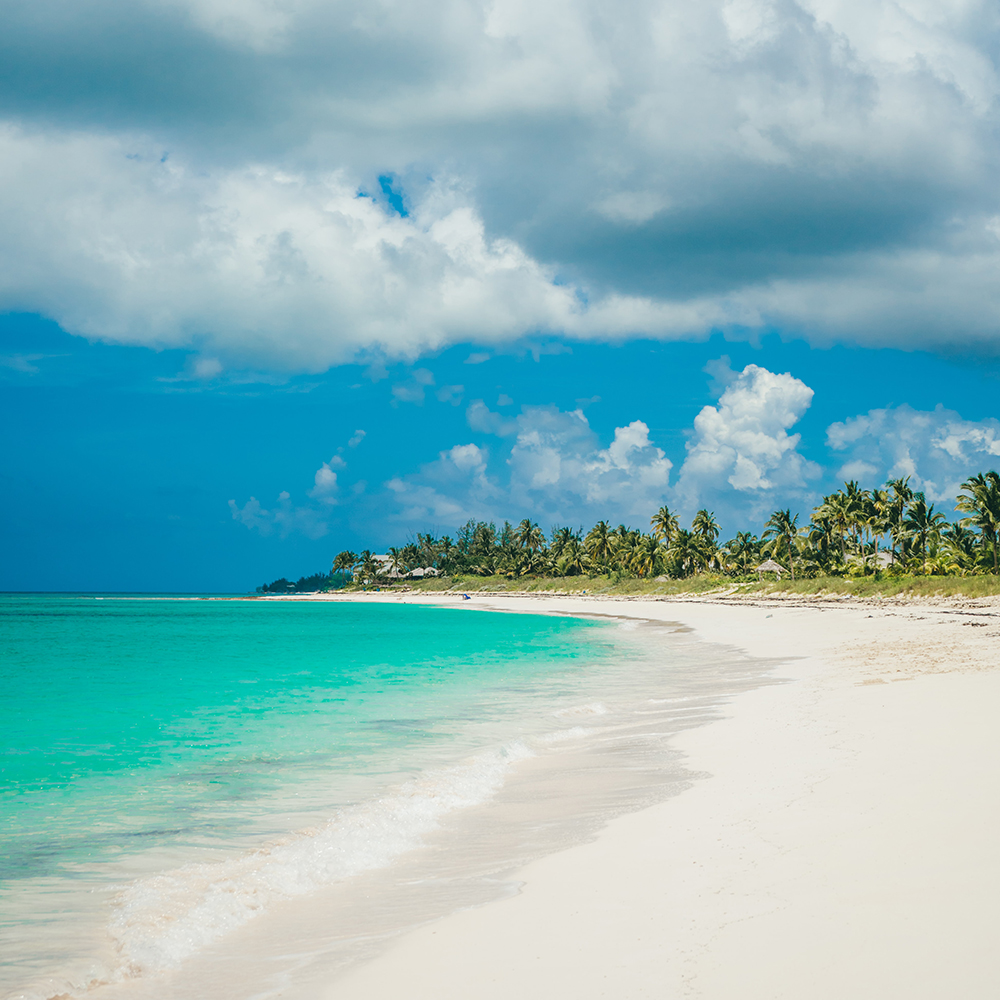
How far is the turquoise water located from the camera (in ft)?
20.6

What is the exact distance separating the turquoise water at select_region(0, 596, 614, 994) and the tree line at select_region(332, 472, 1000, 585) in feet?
127

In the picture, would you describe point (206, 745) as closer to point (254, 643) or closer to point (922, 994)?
point (922, 994)

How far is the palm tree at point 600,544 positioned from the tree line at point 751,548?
15 cm

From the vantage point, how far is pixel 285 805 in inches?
348

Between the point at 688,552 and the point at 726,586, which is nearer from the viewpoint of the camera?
the point at 726,586

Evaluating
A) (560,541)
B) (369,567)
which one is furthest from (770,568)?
(369,567)

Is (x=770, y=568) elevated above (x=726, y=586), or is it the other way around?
(x=770, y=568)

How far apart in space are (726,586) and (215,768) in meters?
71.2

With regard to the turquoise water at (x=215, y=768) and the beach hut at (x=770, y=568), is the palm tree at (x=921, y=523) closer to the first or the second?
the beach hut at (x=770, y=568)

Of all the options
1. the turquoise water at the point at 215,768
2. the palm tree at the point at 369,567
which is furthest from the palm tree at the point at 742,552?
the palm tree at the point at 369,567

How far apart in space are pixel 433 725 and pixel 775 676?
8.81 meters

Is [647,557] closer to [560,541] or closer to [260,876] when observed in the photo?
[560,541]

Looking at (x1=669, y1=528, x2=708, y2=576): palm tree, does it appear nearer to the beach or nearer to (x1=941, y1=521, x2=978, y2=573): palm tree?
(x1=941, y1=521, x2=978, y2=573): palm tree

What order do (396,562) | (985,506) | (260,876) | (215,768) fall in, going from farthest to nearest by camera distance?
(396,562)
(985,506)
(215,768)
(260,876)
